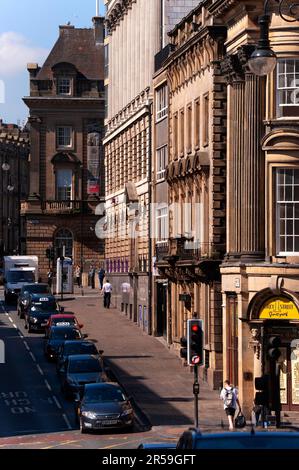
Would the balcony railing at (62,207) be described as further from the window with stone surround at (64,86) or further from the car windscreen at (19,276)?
the car windscreen at (19,276)

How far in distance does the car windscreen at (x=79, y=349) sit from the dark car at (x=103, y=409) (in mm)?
10621

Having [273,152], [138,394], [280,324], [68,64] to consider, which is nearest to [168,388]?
[138,394]

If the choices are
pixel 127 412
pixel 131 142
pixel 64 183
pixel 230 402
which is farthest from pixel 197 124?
pixel 64 183

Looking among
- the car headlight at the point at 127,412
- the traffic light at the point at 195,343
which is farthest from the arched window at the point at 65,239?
the traffic light at the point at 195,343

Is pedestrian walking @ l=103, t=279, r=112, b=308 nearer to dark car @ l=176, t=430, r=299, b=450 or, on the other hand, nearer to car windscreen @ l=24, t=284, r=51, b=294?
car windscreen @ l=24, t=284, r=51, b=294

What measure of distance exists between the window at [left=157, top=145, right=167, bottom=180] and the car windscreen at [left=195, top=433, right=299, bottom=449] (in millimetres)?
44833

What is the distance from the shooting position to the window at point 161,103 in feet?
210

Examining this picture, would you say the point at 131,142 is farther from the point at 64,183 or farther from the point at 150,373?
the point at 64,183

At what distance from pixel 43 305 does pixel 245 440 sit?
51802 millimetres

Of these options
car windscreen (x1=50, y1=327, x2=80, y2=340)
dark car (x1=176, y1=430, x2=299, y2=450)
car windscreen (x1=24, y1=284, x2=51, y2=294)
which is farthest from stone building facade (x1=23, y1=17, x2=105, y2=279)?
dark car (x1=176, y1=430, x2=299, y2=450)

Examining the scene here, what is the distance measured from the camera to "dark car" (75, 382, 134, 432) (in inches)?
1577

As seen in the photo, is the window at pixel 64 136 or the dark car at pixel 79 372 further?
the window at pixel 64 136

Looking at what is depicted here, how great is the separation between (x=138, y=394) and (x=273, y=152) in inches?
399

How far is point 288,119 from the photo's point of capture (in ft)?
147
